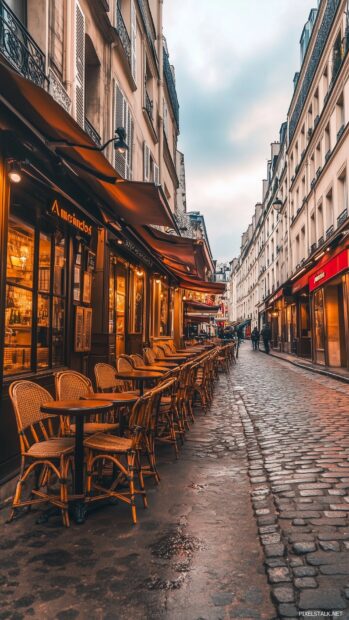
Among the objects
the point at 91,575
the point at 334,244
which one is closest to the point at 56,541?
the point at 91,575

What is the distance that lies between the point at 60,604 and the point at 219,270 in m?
134

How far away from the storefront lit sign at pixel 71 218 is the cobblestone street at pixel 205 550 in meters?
3.36

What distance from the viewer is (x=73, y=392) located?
5.07m

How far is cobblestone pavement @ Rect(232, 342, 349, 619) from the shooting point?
8.75 feet

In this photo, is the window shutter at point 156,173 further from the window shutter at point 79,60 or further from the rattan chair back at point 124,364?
the rattan chair back at point 124,364

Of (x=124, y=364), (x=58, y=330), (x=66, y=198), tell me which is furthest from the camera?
(x=124, y=364)

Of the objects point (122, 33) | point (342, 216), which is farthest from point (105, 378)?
point (342, 216)

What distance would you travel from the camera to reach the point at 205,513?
3916 millimetres

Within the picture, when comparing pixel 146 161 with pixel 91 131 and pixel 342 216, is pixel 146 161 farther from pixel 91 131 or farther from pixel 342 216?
pixel 342 216

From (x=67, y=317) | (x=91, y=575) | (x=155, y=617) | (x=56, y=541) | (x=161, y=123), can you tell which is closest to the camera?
(x=155, y=617)

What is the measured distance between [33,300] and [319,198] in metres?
17.3

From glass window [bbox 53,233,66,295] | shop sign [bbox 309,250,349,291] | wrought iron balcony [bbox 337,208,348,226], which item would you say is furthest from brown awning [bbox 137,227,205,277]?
wrought iron balcony [bbox 337,208,348,226]

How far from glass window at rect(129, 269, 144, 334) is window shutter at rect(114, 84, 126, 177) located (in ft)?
9.17

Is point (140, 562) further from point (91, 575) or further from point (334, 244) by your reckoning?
point (334, 244)
